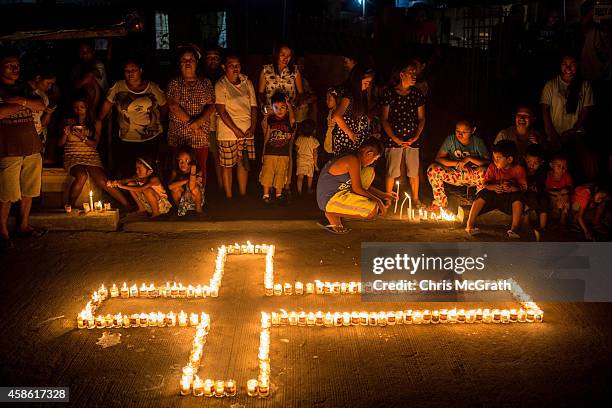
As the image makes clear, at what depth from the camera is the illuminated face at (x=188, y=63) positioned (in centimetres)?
910

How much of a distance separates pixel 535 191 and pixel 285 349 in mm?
4551

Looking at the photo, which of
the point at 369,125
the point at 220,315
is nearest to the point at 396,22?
Result: the point at 369,125

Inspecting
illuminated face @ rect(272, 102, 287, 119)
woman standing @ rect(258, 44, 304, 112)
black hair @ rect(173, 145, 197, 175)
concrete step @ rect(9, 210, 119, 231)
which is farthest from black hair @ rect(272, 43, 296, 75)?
concrete step @ rect(9, 210, 119, 231)

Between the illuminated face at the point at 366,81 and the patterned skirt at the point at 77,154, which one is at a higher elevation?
the illuminated face at the point at 366,81

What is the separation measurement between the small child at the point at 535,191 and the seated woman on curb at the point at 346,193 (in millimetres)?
1781

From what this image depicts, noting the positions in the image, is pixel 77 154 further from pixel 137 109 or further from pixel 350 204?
pixel 350 204

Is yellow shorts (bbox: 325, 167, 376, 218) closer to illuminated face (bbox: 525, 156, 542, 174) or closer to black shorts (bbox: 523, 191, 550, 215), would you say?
black shorts (bbox: 523, 191, 550, 215)

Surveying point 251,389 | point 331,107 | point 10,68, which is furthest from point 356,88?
point 251,389

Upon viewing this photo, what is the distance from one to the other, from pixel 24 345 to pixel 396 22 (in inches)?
482

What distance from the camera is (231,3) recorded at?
1933cm

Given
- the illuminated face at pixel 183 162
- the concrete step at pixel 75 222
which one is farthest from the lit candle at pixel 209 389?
the illuminated face at pixel 183 162

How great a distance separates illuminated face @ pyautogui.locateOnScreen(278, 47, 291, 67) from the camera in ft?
31.2

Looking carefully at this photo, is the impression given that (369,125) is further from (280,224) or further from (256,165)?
(256,165)

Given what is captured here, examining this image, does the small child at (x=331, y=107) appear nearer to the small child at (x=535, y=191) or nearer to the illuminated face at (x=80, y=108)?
the small child at (x=535, y=191)
